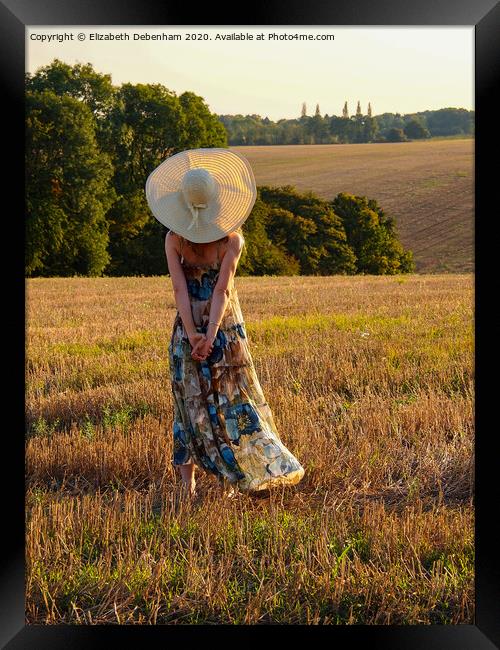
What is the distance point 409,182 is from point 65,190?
2109cm

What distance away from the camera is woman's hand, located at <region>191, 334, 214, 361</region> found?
4.48 m

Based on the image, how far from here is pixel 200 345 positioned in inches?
177

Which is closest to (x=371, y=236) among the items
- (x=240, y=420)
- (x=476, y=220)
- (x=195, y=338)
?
(x=240, y=420)

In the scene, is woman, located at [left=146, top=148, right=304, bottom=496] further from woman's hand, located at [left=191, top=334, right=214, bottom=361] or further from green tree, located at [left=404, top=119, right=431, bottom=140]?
green tree, located at [left=404, top=119, right=431, bottom=140]

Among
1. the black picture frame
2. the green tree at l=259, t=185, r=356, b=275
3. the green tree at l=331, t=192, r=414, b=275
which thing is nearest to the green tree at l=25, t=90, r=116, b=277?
the green tree at l=259, t=185, r=356, b=275

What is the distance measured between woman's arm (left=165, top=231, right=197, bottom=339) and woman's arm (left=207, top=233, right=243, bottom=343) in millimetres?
116

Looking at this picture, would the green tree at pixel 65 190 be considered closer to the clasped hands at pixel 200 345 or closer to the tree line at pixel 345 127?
the tree line at pixel 345 127

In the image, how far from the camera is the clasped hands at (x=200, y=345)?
4.49 metres

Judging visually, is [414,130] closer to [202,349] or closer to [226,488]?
[202,349]

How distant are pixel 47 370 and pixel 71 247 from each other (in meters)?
21.2

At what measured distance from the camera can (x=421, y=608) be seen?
3.56 meters
